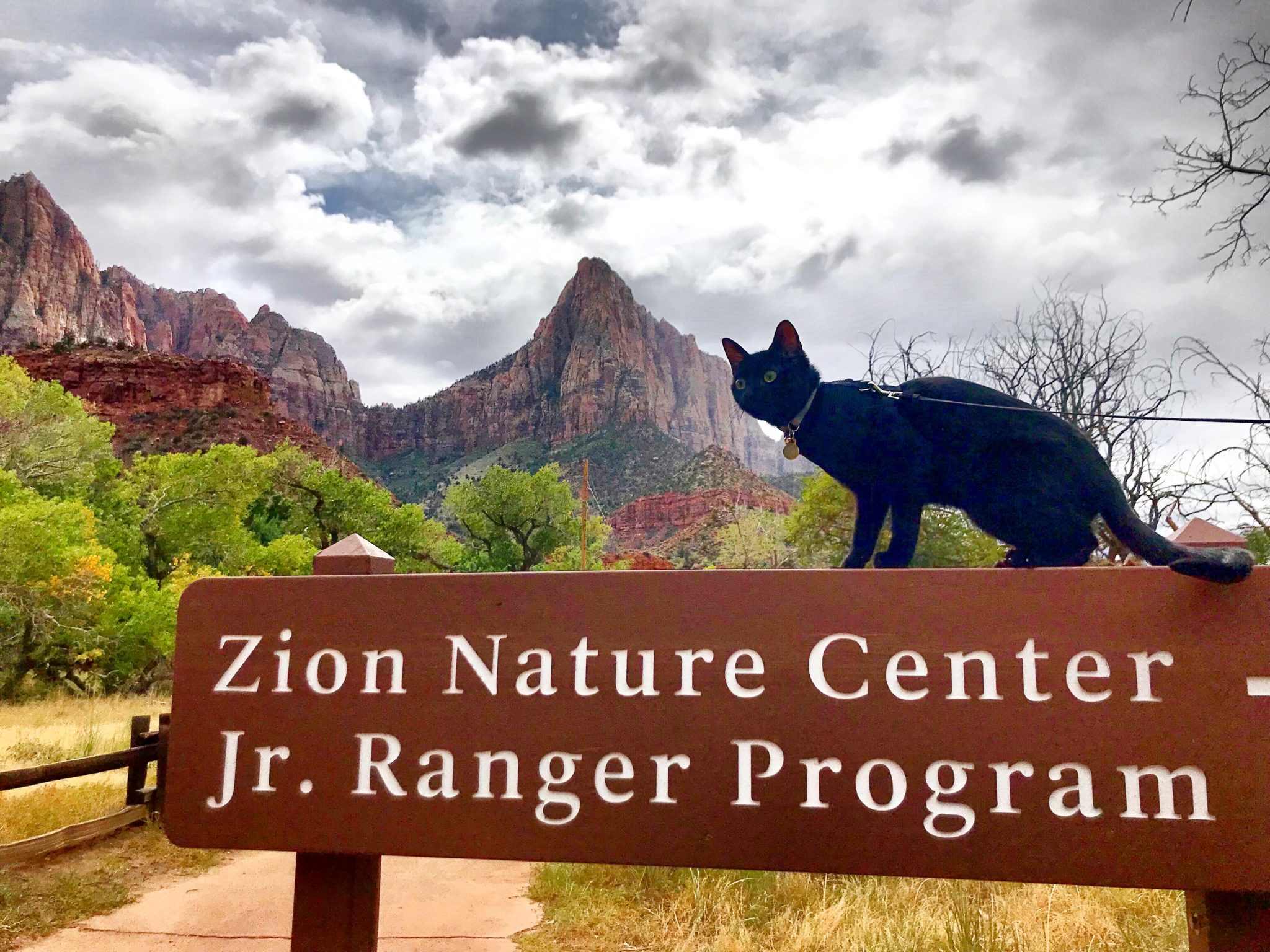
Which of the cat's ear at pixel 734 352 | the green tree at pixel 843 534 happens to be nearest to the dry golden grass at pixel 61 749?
the cat's ear at pixel 734 352

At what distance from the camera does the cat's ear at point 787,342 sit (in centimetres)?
160

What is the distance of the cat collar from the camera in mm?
1562

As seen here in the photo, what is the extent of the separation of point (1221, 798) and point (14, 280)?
366ft

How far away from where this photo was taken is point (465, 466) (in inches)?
3019

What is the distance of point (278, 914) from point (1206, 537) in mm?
5328

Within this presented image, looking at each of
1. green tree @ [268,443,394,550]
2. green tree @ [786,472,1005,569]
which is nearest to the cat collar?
green tree @ [786,472,1005,569]

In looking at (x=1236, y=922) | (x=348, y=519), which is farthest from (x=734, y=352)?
(x=348, y=519)

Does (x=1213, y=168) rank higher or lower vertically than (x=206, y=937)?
higher

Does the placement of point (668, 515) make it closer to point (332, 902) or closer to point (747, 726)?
point (332, 902)

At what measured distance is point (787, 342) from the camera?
1.63 metres

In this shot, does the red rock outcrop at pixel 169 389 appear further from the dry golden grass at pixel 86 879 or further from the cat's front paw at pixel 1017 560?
the cat's front paw at pixel 1017 560

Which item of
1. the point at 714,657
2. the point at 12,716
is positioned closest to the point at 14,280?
the point at 12,716

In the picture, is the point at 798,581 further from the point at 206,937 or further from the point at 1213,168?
the point at 1213,168

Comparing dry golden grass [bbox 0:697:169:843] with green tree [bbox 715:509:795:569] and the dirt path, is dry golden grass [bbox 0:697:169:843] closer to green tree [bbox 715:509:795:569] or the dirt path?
the dirt path
